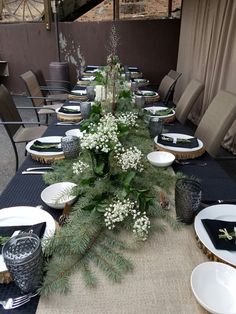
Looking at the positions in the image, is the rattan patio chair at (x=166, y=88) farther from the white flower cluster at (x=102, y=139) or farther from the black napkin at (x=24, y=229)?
the black napkin at (x=24, y=229)

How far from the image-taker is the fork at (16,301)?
0.64 metres

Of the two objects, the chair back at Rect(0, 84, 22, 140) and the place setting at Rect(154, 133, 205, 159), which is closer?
the place setting at Rect(154, 133, 205, 159)

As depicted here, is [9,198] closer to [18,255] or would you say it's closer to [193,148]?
[18,255]

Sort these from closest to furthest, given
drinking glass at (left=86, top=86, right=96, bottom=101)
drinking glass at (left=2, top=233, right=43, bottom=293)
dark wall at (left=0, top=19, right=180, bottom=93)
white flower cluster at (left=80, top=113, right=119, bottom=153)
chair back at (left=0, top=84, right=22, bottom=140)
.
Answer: drinking glass at (left=2, top=233, right=43, bottom=293) → white flower cluster at (left=80, top=113, right=119, bottom=153) → chair back at (left=0, top=84, right=22, bottom=140) → drinking glass at (left=86, top=86, right=96, bottom=101) → dark wall at (left=0, top=19, right=180, bottom=93)

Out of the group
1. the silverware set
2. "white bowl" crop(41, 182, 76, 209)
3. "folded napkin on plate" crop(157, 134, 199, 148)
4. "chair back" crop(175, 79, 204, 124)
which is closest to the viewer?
"white bowl" crop(41, 182, 76, 209)

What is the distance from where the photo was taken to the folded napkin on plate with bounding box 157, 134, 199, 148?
1453mm

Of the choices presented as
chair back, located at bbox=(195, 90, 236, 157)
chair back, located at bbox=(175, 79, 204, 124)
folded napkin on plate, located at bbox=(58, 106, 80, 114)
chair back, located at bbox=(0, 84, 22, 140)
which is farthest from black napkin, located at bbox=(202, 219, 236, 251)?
chair back, located at bbox=(0, 84, 22, 140)

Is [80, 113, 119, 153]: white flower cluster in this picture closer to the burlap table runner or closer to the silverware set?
the burlap table runner

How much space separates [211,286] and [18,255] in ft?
1.55

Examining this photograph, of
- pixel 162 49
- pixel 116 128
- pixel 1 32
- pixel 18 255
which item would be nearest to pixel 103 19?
pixel 162 49

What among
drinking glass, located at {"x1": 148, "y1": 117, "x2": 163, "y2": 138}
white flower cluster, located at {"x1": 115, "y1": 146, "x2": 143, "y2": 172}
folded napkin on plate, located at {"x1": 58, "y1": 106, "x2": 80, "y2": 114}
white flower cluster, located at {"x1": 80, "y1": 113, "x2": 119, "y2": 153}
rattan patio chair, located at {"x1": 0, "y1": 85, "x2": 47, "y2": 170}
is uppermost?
white flower cluster, located at {"x1": 80, "y1": 113, "x2": 119, "y2": 153}

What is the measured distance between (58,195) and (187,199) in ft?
1.54

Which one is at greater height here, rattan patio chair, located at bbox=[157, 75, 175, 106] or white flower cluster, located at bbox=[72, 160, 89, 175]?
white flower cluster, located at bbox=[72, 160, 89, 175]

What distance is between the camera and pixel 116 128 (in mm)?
922
